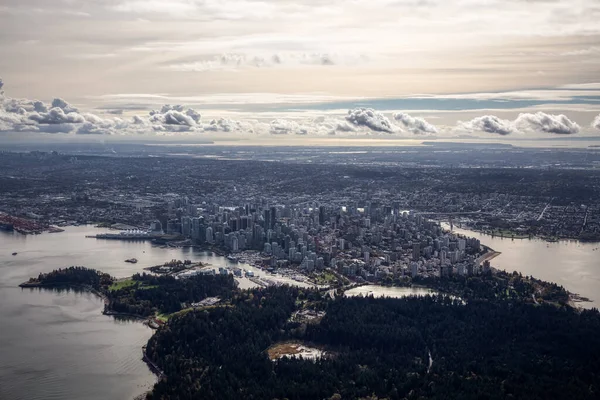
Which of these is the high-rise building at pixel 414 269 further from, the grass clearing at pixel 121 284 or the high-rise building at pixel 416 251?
the grass clearing at pixel 121 284

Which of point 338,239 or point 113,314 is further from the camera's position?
point 338,239

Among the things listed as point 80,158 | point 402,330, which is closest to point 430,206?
point 402,330

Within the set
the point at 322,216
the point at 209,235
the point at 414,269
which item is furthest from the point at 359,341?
the point at 322,216

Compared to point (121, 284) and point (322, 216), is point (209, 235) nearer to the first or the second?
point (322, 216)

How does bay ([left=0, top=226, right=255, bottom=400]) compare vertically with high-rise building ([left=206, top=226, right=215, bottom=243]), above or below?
below

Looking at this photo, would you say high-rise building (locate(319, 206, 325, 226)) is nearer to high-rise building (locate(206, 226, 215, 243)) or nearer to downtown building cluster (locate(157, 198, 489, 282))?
→ downtown building cluster (locate(157, 198, 489, 282))

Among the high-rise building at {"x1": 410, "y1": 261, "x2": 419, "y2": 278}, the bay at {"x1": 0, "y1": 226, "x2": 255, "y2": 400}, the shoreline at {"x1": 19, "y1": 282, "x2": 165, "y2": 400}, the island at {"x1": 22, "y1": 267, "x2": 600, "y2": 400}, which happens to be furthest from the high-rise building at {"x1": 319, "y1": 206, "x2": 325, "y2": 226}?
the shoreline at {"x1": 19, "y1": 282, "x2": 165, "y2": 400}

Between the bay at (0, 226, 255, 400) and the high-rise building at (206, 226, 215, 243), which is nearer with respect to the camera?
the bay at (0, 226, 255, 400)

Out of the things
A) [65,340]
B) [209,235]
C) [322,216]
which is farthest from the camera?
[322,216]

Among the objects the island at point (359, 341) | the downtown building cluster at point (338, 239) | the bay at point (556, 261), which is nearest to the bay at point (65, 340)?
the island at point (359, 341)

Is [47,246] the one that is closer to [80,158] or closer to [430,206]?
[430,206]
